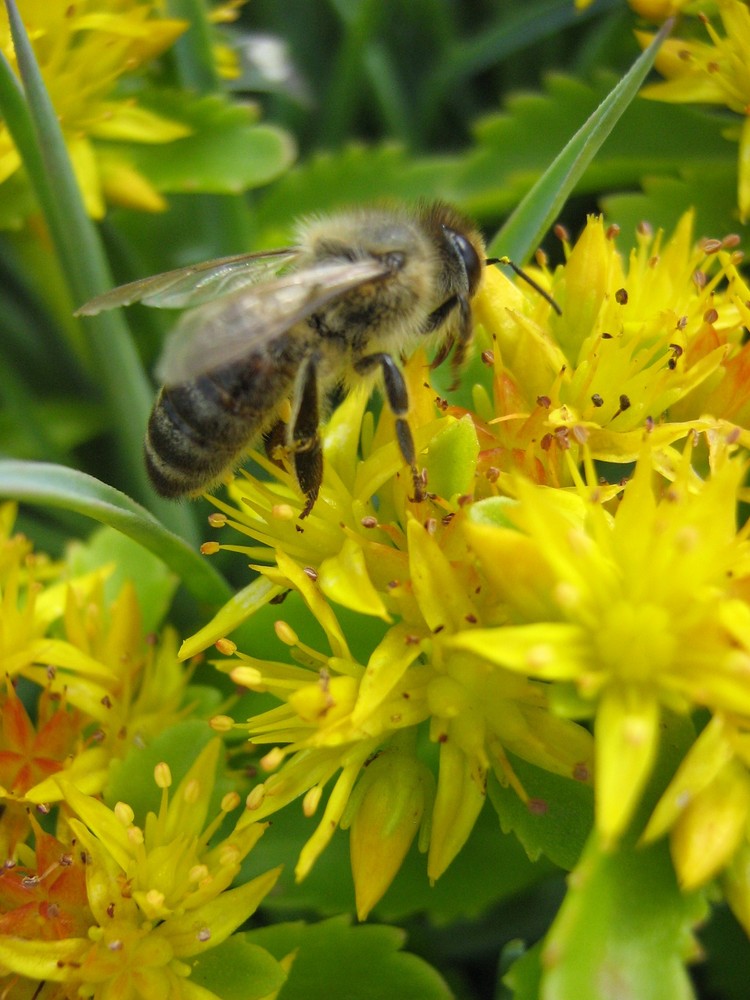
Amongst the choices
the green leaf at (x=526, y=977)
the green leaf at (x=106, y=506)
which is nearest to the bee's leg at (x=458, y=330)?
the green leaf at (x=106, y=506)

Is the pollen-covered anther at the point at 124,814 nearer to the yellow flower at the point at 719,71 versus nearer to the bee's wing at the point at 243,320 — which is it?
the bee's wing at the point at 243,320

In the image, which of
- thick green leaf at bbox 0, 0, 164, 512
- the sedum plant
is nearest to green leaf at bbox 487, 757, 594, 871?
the sedum plant

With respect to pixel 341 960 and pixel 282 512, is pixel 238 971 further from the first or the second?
pixel 282 512

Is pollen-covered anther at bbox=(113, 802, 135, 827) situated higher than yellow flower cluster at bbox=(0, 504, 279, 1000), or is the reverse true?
pollen-covered anther at bbox=(113, 802, 135, 827)

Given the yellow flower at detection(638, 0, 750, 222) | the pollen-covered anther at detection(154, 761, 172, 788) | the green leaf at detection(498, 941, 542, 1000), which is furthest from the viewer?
the yellow flower at detection(638, 0, 750, 222)

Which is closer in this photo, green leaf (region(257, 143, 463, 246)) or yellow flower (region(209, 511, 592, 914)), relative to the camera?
yellow flower (region(209, 511, 592, 914))

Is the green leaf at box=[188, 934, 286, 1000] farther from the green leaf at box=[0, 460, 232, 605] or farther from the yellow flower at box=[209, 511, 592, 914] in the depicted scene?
the green leaf at box=[0, 460, 232, 605]

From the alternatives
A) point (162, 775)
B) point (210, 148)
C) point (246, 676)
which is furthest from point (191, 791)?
point (210, 148)
